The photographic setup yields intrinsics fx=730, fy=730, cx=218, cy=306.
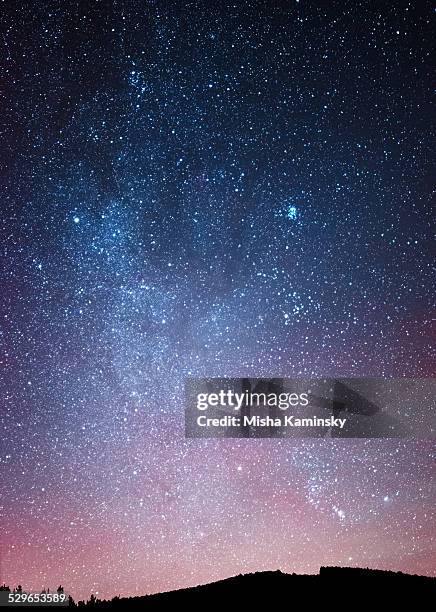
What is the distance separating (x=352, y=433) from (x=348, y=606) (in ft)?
13.4

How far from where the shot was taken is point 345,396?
47.5ft

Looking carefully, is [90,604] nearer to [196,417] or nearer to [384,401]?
[196,417]

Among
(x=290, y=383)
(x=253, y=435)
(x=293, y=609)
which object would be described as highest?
(x=290, y=383)

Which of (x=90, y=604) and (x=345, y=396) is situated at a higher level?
(x=345, y=396)

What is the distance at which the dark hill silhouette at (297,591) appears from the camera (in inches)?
441

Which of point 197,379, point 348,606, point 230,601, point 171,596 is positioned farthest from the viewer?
point 197,379

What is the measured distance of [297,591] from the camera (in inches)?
460

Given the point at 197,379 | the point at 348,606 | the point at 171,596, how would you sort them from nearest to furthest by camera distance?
the point at 348,606, the point at 171,596, the point at 197,379

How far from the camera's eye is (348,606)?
1074cm

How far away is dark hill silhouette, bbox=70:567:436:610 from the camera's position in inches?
441

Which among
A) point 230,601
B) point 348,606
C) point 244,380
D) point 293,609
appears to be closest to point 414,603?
point 348,606

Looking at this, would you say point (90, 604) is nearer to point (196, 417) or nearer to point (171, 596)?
point (171, 596)

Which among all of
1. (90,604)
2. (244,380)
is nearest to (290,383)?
(244,380)

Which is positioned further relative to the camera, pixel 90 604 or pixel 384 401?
pixel 384 401
